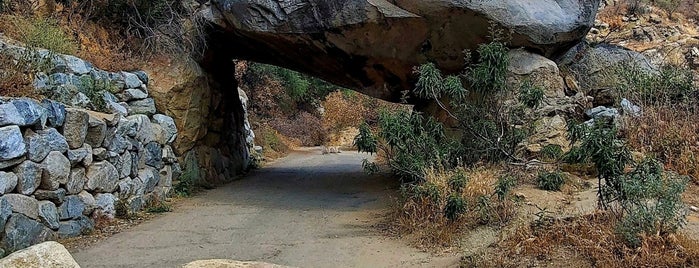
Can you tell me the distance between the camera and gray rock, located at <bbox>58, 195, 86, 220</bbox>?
256 inches

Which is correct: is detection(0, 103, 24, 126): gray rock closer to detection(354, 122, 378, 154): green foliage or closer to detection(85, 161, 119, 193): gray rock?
detection(85, 161, 119, 193): gray rock

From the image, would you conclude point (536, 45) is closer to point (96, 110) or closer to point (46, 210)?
point (96, 110)

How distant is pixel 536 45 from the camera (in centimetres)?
972

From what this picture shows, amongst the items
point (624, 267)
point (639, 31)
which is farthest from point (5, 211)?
point (639, 31)

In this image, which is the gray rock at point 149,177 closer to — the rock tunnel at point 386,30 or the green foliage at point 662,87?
the rock tunnel at point 386,30

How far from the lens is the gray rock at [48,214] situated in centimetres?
612

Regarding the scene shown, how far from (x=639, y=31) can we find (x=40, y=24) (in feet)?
52.2

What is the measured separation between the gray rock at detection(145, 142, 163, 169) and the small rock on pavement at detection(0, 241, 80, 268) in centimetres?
581

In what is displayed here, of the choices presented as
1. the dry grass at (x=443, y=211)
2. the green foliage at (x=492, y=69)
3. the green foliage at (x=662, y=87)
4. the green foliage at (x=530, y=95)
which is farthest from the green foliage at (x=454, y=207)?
the green foliage at (x=662, y=87)

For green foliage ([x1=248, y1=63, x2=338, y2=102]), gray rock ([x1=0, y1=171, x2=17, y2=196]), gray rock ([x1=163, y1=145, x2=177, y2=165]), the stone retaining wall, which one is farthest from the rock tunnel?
green foliage ([x1=248, y1=63, x2=338, y2=102])

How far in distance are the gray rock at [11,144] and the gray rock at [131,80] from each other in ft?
10.4

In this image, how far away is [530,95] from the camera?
754 centimetres

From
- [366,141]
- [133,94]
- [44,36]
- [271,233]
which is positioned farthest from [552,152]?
[44,36]

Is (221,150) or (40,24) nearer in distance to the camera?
(40,24)
